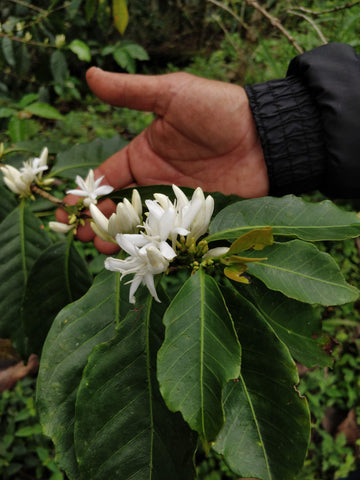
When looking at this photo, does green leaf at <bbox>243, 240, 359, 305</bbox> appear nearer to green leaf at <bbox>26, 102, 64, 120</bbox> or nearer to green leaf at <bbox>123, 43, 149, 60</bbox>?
green leaf at <bbox>26, 102, 64, 120</bbox>

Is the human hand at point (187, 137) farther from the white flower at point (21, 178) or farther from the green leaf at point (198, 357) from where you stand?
the green leaf at point (198, 357)

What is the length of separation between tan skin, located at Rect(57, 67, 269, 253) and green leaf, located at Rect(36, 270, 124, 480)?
26.1 inches

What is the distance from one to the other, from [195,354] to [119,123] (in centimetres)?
353

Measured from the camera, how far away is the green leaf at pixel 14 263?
1.46 meters

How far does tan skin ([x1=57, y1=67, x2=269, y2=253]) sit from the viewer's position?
171cm

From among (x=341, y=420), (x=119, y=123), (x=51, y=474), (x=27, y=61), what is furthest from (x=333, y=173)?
(x=119, y=123)

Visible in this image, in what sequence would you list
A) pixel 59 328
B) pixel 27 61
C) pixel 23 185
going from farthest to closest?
pixel 27 61 < pixel 23 185 < pixel 59 328

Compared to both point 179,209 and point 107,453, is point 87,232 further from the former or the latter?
point 107,453

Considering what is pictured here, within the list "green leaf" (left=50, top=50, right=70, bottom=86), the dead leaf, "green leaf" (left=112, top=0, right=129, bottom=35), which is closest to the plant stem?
"green leaf" (left=112, top=0, right=129, bottom=35)

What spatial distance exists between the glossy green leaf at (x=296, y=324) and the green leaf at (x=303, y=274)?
14 centimetres

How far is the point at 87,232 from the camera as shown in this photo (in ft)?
5.64

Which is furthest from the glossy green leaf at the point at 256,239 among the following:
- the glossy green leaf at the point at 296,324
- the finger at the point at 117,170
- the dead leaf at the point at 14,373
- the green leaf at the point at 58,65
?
the green leaf at the point at 58,65

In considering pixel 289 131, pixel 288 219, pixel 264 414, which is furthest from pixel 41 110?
pixel 264 414

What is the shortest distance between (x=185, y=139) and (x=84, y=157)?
0.52 meters
